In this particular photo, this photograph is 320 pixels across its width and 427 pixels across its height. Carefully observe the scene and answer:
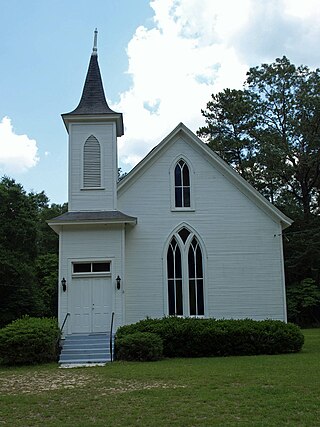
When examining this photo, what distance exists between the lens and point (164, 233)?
772 inches

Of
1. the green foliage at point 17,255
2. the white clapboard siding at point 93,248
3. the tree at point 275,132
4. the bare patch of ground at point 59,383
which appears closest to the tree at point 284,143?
the tree at point 275,132

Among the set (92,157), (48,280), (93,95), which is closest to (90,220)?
(92,157)

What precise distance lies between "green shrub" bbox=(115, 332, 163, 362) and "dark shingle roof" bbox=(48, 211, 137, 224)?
14.6 feet

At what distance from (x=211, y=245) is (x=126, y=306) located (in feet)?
12.9

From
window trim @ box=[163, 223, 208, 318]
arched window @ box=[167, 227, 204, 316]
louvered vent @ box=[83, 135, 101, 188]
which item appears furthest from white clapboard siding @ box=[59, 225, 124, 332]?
arched window @ box=[167, 227, 204, 316]

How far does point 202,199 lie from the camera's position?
20.0 meters

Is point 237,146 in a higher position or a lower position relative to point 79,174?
higher

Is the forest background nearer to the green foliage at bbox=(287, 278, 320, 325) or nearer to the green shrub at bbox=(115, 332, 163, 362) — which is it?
the green foliage at bbox=(287, 278, 320, 325)

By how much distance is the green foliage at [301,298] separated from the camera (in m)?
34.8

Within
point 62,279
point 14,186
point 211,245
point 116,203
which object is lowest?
point 62,279

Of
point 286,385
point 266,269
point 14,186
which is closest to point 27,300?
point 14,186

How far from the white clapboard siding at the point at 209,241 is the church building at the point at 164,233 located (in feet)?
0.12

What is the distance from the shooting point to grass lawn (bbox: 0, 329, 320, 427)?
7.83 metres

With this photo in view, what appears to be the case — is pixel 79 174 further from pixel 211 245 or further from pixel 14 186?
pixel 14 186
